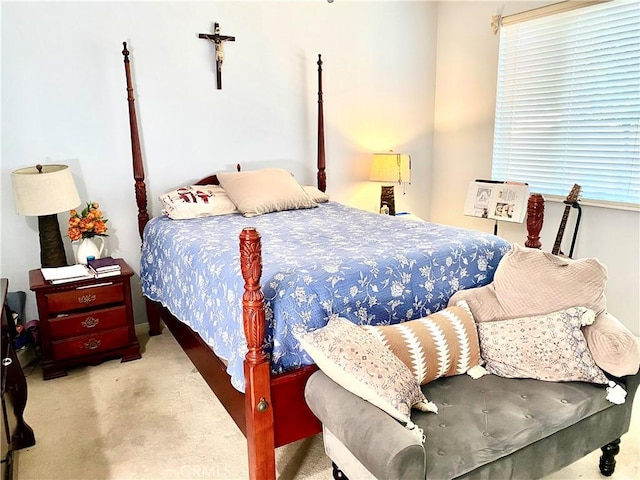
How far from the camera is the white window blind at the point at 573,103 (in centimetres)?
315

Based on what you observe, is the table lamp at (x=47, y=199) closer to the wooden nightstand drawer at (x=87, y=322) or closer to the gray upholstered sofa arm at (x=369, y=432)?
the wooden nightstand drawer at (x=87, y=322)

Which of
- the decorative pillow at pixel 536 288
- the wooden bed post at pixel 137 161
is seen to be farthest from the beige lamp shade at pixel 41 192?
the decorative pillow at pixel 536 288

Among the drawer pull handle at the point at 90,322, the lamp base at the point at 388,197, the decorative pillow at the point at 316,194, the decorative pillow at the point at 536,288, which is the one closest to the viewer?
the decorative pillow at the point at 536,288

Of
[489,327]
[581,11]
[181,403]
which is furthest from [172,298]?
[581,11]

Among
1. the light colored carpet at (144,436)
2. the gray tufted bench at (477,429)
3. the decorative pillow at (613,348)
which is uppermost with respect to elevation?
the decorative pillow at (613,348)

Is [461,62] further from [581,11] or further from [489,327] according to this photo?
[489,327]

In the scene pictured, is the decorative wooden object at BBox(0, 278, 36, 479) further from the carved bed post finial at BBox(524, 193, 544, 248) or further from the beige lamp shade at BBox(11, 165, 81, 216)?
the carved bed post finial at BBox(524, 193, 544, 248)

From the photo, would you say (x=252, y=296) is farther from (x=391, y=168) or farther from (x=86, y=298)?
(x=391, y=168)

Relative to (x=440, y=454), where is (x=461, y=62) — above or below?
above

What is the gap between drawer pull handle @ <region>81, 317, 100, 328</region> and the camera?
279 centimetres

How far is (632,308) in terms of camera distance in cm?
328

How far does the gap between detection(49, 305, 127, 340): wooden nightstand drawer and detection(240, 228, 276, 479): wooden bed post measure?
4.83 feet

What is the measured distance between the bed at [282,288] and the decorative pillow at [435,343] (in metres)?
0.18

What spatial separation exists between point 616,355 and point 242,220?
6.94 feet
